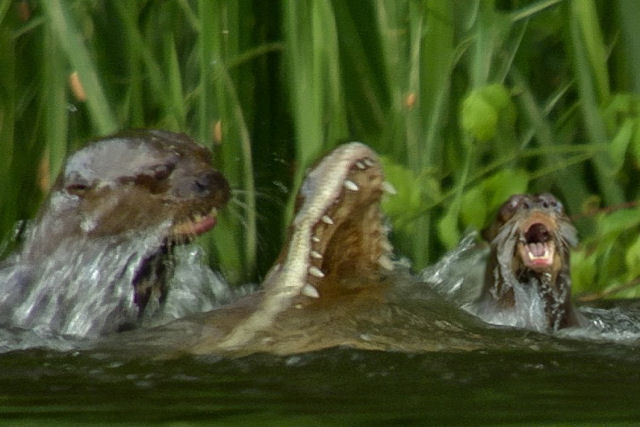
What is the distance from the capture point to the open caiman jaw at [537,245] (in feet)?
14.3

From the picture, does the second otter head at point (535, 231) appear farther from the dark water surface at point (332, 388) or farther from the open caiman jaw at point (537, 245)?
the dark water surface at point (332, 388)

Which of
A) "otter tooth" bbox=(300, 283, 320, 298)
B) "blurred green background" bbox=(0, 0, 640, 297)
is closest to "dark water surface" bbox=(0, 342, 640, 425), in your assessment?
Result: "otter tooth" bbox=(300, 283, 320, 298)

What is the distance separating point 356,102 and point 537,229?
0.98m

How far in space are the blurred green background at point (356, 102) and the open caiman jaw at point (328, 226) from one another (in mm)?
694

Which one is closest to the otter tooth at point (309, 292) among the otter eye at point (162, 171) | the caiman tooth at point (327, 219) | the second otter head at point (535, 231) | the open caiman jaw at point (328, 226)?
the open caiman jaw at point (328, 226)

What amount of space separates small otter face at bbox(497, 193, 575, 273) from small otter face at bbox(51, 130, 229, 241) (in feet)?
2.51

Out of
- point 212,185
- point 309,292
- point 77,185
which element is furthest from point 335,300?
point 77,185

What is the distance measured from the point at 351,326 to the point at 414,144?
1146mm

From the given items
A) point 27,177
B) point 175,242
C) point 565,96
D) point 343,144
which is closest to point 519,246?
point 343,144

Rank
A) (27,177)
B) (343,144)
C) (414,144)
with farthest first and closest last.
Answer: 1. (27,177)
2. (414,144)
3. (343,144)

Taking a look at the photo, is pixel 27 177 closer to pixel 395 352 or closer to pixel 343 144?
pixel 343 144

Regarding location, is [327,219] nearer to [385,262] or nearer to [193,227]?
[385,262]

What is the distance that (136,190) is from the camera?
4.60m

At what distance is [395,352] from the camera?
3832 mm
